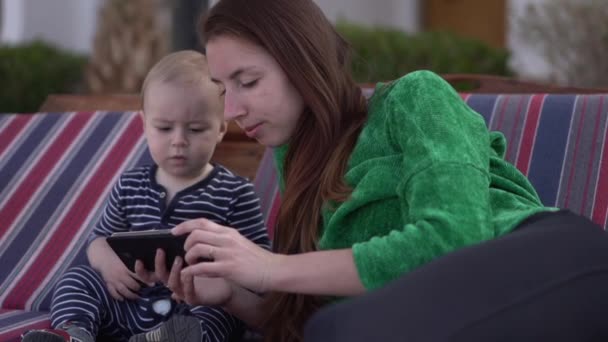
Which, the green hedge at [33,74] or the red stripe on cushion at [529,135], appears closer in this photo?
the red stripe on cushion at [529,135]

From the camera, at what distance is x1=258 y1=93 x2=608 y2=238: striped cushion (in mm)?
2832

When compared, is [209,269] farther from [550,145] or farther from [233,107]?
[550,145]

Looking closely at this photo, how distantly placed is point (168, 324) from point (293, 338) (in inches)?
12.6

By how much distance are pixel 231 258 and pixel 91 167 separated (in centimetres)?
171

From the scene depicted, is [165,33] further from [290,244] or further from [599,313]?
[599,313]

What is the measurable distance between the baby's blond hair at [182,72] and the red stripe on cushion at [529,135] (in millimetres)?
971

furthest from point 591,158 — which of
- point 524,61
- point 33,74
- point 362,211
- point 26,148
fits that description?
point 524,61

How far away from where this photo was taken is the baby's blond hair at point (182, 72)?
2.84m

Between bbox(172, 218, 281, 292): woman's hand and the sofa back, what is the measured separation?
3.75 feet

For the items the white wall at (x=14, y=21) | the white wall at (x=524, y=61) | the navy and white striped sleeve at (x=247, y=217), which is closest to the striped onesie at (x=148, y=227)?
the navy and white striped sleeve at (x=247, y=217)

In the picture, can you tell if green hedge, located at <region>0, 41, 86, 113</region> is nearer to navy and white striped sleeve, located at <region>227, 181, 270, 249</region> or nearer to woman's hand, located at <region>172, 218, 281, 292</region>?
navy and white striped sleeve, located at <region>227, 181, 270, 249</region>

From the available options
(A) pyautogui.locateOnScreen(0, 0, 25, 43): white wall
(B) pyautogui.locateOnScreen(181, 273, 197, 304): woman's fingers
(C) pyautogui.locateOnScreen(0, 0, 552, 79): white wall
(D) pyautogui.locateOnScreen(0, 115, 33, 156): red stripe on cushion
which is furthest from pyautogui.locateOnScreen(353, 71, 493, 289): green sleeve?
(A) pyautogui.locateOnScreen(0, 0, 25, 43): white wall

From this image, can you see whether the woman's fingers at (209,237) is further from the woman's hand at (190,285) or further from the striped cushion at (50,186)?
the striped cushion at (50,186)

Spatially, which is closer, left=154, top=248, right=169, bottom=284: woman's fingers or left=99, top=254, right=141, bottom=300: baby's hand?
left=154, top=248, right=169, bottom=284: woman's fingers
